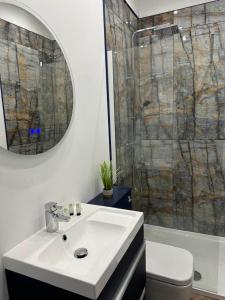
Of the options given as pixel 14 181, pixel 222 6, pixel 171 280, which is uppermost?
pixel 222 6

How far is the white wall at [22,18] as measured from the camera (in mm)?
1001

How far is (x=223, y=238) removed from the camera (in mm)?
2484

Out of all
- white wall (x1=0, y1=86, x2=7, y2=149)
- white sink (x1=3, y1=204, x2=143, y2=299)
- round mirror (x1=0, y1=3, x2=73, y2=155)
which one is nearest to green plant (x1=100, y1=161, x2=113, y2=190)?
white sink (x1=3, y1=204, x2=143, y2=299)

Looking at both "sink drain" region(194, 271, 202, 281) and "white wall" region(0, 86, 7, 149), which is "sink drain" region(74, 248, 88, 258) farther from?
"sink drain" region(194, 271, 202, 281)

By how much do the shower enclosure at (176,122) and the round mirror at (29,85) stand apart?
2.83 ft

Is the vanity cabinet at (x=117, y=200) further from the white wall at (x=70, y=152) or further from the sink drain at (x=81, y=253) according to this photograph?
the sink drain at (x=81, y=253)

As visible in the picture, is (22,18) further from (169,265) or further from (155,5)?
(155,5)

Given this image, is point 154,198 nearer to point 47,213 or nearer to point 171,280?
point 171,280

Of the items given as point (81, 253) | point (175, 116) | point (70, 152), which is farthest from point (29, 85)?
point (175, 116)

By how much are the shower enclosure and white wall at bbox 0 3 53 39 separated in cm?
97

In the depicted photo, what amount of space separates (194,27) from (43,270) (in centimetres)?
259

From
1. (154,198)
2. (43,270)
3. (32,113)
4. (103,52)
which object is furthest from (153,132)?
(43,270)

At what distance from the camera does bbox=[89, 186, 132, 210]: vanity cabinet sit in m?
1.68

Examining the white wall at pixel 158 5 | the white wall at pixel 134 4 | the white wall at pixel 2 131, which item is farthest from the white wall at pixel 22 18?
the white wall at pixel 158 5
